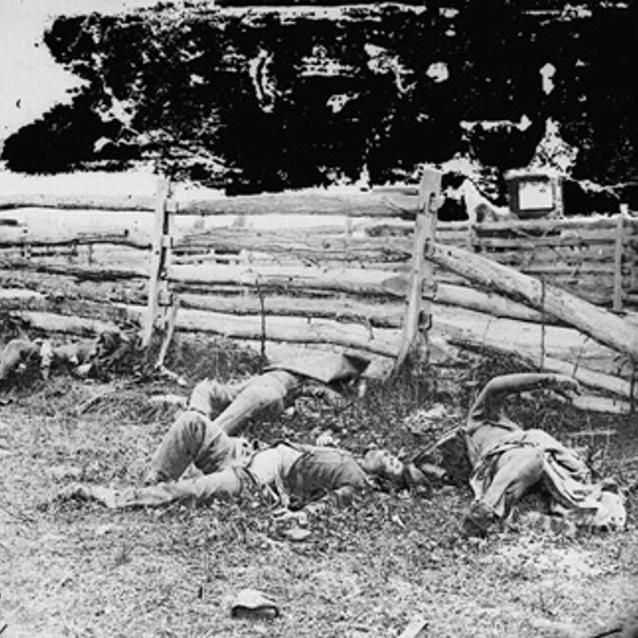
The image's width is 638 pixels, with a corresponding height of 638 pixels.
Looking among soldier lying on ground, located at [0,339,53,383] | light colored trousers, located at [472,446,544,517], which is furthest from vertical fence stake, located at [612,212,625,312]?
light colored trousers, located at [472,446,544,517]

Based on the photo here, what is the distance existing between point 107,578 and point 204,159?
2.68 meters

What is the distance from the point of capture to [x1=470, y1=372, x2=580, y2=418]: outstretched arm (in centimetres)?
477

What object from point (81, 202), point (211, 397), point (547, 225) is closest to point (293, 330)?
point (211, 397)

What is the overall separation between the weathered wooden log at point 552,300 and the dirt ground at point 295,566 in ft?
2.06

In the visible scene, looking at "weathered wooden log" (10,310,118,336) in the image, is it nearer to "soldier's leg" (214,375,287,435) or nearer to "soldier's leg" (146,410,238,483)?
"soldier's leg" (214,375,287,435)

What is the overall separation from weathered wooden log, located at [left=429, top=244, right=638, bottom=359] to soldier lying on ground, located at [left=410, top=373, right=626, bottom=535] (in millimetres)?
461

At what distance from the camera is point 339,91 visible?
439cm

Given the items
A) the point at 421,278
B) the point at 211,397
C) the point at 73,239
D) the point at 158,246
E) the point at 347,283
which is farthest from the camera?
the point at 73,239

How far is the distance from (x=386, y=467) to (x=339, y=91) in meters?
1.91

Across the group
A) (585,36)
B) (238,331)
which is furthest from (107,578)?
(238,331)

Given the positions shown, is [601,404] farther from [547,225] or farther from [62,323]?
[547,225]

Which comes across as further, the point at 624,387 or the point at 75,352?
the point at 75,352

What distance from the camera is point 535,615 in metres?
3.24

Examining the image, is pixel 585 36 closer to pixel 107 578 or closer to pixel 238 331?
pixel 107 578
